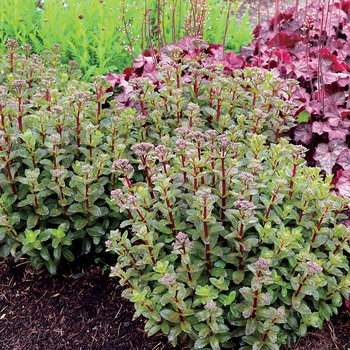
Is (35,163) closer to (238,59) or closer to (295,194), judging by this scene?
(295,194)

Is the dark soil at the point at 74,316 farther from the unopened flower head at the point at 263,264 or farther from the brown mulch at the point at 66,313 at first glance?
the unopened flower head at the point at 263,264

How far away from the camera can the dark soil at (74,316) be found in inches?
88.3

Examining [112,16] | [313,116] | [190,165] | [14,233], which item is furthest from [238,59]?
[14,233]

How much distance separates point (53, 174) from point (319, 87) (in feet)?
5.73

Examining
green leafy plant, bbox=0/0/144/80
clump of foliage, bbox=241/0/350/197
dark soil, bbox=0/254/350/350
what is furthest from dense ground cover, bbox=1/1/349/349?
green leafy plant, bbox=0/0/144/80

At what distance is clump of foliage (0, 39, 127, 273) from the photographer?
7.13 feet

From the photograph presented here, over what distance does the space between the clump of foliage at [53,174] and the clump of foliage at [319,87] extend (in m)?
1.17

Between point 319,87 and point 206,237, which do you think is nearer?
point 206,237

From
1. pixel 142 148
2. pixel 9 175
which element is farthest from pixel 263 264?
pixel 9 175

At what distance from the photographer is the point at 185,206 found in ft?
6.72

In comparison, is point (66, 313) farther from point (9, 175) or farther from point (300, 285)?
point (300, 285)

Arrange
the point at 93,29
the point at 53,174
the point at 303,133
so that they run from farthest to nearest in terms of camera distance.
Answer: the point at 93,29
the point at 303,133
the point at 53,174

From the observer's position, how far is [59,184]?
2.14 metres

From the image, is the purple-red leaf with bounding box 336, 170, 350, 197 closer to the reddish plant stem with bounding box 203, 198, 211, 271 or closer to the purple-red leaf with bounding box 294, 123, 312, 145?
the purple-red leaf with bounding box 294, 123, 312, 145
